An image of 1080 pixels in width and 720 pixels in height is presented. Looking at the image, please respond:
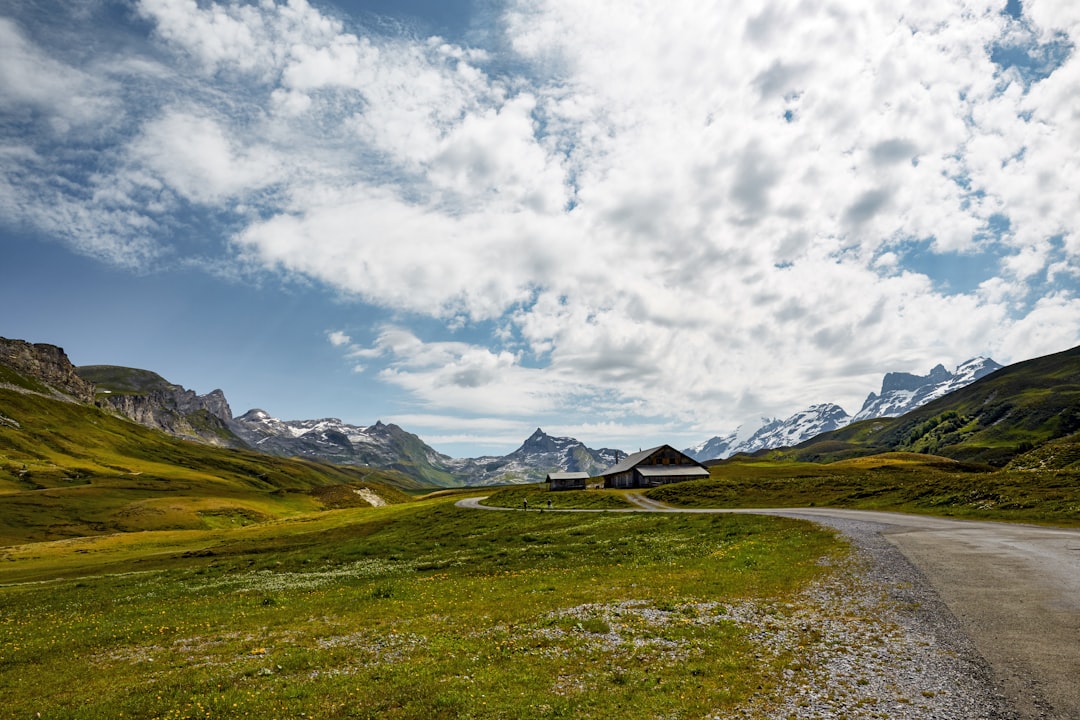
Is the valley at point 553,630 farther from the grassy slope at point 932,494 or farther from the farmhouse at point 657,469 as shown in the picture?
the farmhouse at point 657,469

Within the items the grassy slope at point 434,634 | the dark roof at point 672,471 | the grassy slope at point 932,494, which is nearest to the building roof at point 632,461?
the dark roof at point 672,471

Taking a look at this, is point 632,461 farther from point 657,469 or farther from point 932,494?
point 932,494

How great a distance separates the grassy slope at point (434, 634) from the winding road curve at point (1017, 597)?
5447mm

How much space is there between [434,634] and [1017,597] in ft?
77.9

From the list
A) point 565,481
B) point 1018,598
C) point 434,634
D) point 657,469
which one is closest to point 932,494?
point 1018,598

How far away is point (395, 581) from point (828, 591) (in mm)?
27442

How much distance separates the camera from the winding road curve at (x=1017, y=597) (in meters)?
13.1

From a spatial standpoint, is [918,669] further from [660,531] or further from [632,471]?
[632,471]

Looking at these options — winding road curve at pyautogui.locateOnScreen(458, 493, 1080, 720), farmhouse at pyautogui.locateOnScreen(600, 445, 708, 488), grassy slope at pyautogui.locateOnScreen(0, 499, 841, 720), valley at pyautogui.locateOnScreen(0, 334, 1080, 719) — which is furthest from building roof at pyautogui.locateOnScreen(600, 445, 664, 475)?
winding road curve at pyautogui.locateOnScreen(458, 493, 1080, 720)

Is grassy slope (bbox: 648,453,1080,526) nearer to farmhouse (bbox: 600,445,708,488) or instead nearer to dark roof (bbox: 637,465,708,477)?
farmhouse (bbox: 600,445,708,488)

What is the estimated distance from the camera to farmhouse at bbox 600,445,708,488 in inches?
5320

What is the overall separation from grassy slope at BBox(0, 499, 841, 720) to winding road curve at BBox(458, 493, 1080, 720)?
5.45 m

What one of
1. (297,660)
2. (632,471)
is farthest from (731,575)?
(632,471)

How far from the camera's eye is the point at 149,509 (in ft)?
469
